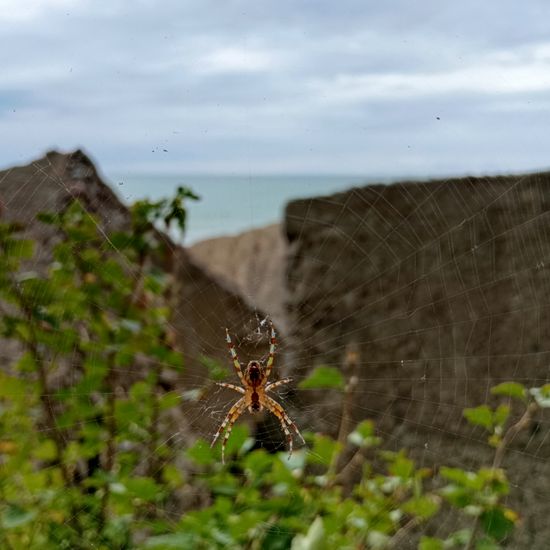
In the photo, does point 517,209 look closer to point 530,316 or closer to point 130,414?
point 530,316

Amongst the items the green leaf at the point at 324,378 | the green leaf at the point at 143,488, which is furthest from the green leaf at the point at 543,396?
the green leaf at the point at 143,488

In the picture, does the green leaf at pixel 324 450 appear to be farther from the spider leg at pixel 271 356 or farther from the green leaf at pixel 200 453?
the spider leg at pixel 271 356

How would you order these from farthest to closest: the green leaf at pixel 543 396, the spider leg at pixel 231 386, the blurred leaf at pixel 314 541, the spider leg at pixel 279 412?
the spider leg at pixel 279 412 → the spider leg at pixel 231 386 → the green leaf at pixel 543 396 → the blurred leaf at pixel 314 541

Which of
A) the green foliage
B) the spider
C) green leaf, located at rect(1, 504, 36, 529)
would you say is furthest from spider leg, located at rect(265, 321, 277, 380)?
green leaf, located at rect(1, 504, 36, 529)

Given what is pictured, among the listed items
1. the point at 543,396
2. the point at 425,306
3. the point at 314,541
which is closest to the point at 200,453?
the point at 314,541

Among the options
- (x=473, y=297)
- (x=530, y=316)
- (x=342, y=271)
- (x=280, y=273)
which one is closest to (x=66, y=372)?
(x=280, y=273)

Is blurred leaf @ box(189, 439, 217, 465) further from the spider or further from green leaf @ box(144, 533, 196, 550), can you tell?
the spider

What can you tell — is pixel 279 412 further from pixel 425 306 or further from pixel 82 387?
pixel 425 306

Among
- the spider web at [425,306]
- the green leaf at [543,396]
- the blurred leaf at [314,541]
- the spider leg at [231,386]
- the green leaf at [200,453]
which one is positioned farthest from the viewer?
the spider web at [425,306]
